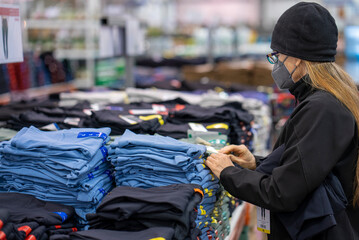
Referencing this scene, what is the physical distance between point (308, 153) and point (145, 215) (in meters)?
0.61

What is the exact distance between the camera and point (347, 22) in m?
8.76

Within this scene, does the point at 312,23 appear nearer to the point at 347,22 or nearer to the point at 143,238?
the point at 143,238

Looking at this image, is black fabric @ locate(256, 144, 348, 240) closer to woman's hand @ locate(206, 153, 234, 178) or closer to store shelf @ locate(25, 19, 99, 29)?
woman's hand @ locate(206, 153, 234, 178)

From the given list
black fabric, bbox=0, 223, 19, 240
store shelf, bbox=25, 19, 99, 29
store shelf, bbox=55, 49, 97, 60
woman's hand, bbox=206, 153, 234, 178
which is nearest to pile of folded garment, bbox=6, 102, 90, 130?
woman's hand, bbox=206, 153, 234, 178

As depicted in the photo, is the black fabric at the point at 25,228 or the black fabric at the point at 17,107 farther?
the black fabric at the point at 17,107

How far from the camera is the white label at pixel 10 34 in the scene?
2268mm

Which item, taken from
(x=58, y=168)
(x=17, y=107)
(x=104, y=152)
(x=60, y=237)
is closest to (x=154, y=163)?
(x=104, y=152)

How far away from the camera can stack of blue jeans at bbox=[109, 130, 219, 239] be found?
1.79 meters

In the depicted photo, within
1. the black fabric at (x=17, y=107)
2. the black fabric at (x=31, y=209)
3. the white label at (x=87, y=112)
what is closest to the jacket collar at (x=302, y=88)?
the black fabric at (x=31, y=209)

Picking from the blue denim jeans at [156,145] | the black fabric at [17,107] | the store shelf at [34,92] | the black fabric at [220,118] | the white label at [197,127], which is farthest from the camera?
the store shelf at [34,92]

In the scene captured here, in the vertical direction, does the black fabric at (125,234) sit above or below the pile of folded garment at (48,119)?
below

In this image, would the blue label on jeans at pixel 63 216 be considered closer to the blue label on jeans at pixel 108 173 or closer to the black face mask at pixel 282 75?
the blue label on jeans at pixel 108 173

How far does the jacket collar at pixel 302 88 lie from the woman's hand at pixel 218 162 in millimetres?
394

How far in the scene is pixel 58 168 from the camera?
5.69ft
